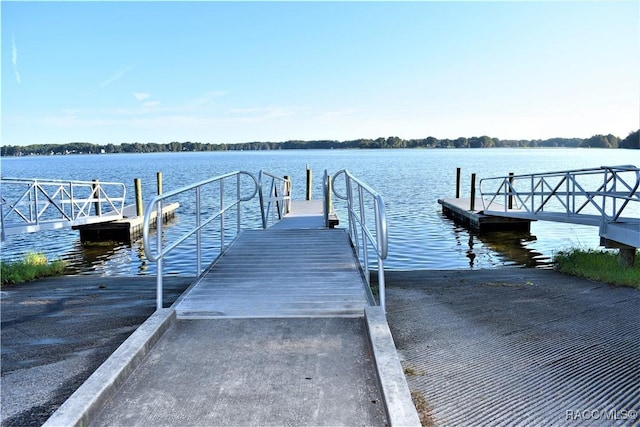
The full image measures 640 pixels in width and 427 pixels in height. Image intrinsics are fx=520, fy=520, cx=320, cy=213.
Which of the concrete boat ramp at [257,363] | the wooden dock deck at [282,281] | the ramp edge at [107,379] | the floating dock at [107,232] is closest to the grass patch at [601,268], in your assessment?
the wooden dock deck at [282,281]

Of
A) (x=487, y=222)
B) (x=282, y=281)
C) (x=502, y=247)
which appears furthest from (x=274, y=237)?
(x=487, y=222)

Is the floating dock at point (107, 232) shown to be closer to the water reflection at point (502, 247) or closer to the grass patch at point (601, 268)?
the water reflection at point (502, 247)

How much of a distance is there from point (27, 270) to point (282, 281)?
4786mm

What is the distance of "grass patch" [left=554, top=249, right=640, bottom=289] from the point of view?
694 cm

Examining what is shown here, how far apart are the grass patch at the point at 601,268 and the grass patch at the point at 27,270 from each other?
27.1 feet

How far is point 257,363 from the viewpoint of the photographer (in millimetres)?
3604

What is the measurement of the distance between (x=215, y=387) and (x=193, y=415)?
34 cm

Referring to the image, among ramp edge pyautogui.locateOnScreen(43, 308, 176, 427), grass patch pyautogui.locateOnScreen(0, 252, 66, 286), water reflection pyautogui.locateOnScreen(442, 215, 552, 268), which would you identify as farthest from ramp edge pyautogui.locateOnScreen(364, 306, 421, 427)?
water reflection pyautogui.locateOnScreen(442, 215, 552, 268)

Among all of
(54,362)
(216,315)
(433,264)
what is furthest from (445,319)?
(433,264)

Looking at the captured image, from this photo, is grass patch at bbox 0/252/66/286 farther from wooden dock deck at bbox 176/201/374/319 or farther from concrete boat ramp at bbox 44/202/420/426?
concrete boat ramp at bbox 44/202/420/426

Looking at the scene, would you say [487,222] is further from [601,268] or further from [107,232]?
[107,232]

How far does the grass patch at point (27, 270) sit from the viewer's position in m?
7.46

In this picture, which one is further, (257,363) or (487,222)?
(487,222)

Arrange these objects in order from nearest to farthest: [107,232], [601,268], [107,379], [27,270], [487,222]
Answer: [107,379]
[27,270]
[601,268]
[107,232]
[487,222]
